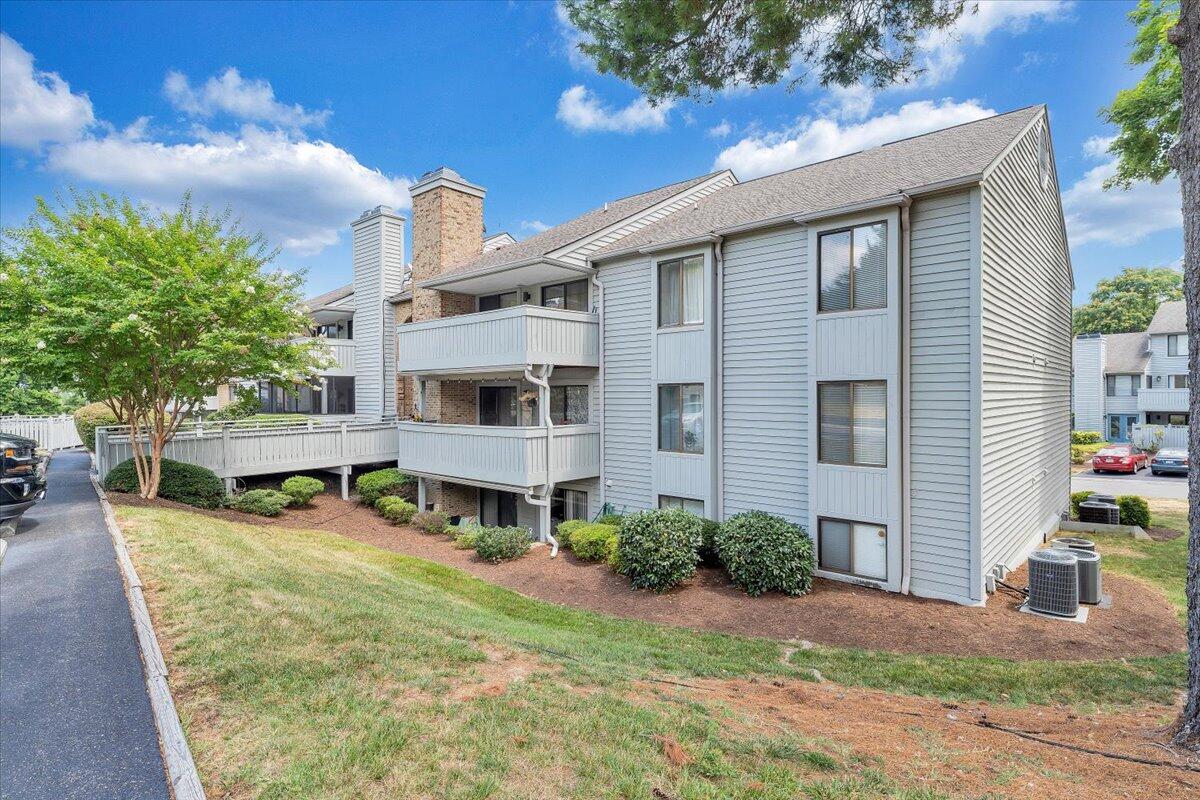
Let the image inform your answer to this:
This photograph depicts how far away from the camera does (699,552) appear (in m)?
11.3

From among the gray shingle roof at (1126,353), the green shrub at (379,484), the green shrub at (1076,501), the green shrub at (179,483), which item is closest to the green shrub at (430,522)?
the green shrub at (379,484)

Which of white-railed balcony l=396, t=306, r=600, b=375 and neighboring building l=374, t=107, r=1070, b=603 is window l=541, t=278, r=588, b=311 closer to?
neighboring building l=374, t=107, r=1070, b=603

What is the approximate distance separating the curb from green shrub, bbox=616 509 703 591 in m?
7.21

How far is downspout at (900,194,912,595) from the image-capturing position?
9500mm

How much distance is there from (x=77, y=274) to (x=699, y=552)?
13.7 meters

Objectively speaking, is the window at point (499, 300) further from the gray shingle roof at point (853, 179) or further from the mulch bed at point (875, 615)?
the mulch bed at point (875, 615)

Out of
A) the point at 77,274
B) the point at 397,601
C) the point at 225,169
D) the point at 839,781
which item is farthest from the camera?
the point at 225,169

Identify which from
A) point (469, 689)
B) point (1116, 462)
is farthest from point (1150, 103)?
point (469, 689)

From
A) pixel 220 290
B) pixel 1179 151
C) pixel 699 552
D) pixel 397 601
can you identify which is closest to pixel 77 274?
pixel 220 290

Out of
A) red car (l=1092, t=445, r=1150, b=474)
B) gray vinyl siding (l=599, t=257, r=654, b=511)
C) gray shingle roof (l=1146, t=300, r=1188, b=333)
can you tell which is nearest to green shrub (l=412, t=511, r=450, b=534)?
gray vinyl siding (l=599, t=257, r=654, b=511)

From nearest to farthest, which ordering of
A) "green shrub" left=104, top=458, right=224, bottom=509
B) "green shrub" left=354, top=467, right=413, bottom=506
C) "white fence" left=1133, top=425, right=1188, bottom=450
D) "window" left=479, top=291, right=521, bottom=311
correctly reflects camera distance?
"green shrub" left=104, top=458, right=224, bottom=509 < "window" left=479, top=291, right=521, bottom=311 < "green shrub" left=354, top=467, right=413, bottom=506 < "white fence" left=1133, top=425, right=1188, bottom=450

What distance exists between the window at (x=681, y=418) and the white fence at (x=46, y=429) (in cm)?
2490

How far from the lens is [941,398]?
9.34 metres

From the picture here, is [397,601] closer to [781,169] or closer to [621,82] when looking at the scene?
[621,82]
